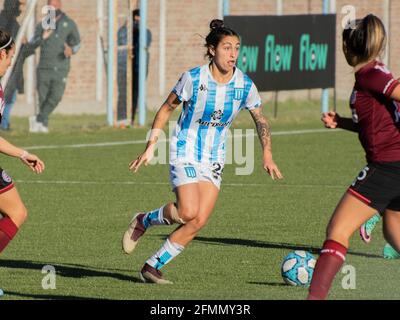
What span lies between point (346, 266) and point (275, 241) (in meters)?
1.54

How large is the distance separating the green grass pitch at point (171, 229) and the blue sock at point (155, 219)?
1.39 feet

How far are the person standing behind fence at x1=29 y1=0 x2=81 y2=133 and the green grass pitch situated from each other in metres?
1.80

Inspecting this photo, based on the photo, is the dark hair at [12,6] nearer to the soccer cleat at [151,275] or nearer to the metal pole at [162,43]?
the metal pole at [162,43]

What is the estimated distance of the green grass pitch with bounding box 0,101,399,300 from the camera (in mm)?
9867

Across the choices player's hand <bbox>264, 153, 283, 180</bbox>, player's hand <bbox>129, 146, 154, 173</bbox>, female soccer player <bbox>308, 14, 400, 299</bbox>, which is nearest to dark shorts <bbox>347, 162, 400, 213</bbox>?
female soccer player <bbox>308, 14, 400, 299</bbox>

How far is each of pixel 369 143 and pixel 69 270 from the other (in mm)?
3253

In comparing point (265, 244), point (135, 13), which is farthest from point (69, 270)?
point (135, 13)

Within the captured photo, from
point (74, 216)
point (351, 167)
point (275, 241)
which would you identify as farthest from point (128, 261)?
point (351, 167)

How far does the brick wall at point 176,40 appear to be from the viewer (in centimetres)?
3000

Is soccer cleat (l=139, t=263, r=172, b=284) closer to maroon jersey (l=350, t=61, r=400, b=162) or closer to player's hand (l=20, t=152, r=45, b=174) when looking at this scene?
player's hand (l=20, t=152, r=45, b=174)

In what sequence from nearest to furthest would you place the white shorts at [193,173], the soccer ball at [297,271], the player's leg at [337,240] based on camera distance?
1. the player's leg at [337,240]
2. the soccer ball at [297,271]
3. the white shorts at [193,173]

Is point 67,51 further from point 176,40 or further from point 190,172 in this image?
point 190,172

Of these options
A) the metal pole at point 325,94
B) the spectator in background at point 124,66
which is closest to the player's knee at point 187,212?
the spectator in background at point 124,66

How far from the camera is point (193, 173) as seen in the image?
1019cm
